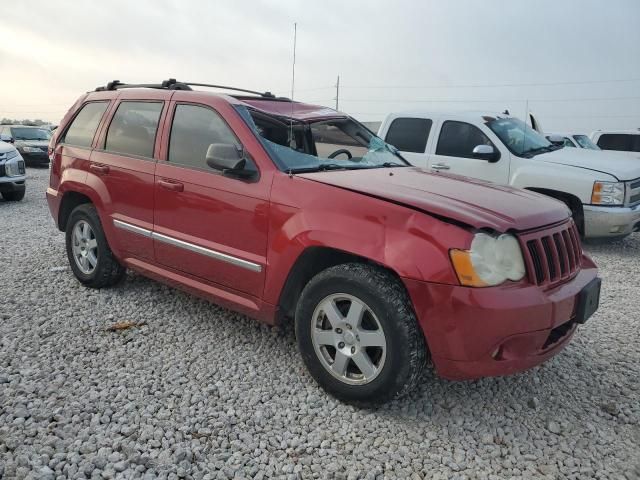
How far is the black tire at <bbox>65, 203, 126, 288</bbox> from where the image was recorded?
4.55 metres

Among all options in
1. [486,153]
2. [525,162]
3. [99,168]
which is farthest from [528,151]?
[99,168]

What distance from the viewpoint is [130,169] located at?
4.14 meters

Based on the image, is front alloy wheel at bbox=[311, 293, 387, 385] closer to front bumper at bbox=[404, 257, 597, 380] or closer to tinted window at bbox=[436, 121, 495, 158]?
front bumper at bbox=[404, 257, 597, 380]

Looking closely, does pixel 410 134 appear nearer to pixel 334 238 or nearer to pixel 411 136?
pixel 411 136

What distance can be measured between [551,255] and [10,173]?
398 inches

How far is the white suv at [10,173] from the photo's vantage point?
32.4 ft

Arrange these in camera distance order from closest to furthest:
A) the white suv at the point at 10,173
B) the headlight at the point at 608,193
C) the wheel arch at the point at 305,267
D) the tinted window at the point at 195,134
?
the wheel arch at the point at 305,267, the tinted window at the point at 195,134, the headlight at the point at 608,193, the white suv at the point at 10,173

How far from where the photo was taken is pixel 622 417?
3.03 metres

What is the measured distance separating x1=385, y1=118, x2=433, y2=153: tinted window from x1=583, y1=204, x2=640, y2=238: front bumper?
2421 mm

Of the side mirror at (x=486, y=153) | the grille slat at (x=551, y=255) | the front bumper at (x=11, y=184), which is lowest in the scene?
the front bumper at (x=11, y=184)

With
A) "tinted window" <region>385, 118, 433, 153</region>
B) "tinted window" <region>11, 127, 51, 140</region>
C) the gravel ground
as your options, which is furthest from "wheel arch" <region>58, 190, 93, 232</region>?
"tinted window" <region>11, 127, 51, 140</region>

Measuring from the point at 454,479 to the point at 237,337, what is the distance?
1930 millimetres

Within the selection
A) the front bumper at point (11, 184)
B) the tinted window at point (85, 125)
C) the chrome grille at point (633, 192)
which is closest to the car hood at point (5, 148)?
the front bumper at point (11, 184)

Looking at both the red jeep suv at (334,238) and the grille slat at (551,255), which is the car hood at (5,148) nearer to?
the red jeep suv at (334,238)
